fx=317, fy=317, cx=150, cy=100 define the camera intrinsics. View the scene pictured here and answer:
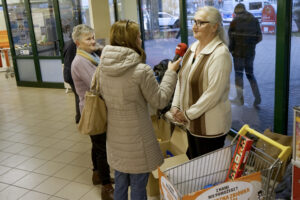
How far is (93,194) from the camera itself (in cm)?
297

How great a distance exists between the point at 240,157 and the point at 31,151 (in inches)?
122

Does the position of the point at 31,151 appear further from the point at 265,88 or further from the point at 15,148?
the point at 265,88

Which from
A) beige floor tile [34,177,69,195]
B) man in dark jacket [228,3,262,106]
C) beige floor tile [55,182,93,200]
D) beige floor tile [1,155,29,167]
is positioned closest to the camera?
beige floor tile [55,182,93,200]

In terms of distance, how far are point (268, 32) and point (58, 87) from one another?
5787 millimetres

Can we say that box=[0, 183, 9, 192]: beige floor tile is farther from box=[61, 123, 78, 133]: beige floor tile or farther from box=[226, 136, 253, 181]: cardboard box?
box=[226, 136, 253, 181]: cardboard box

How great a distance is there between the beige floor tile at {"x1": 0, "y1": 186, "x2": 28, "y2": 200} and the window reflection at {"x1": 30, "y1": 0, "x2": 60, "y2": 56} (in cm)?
496

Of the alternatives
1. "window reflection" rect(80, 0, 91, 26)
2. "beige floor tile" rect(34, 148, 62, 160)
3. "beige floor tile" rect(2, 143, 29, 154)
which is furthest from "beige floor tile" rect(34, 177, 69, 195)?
"window reflection" rect(80, 0, 91, 26)

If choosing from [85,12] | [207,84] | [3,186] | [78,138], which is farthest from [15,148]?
[85,12]

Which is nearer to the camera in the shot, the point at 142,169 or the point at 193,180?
the point at 193,180

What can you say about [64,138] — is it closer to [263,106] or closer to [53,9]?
[263,106]

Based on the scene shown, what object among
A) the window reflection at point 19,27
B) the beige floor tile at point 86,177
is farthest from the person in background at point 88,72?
the window reflection at point 19,27

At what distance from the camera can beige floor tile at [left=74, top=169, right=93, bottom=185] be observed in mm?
3200

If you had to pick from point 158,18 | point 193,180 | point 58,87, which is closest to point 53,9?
point 58,87

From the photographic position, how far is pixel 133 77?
1864mm
